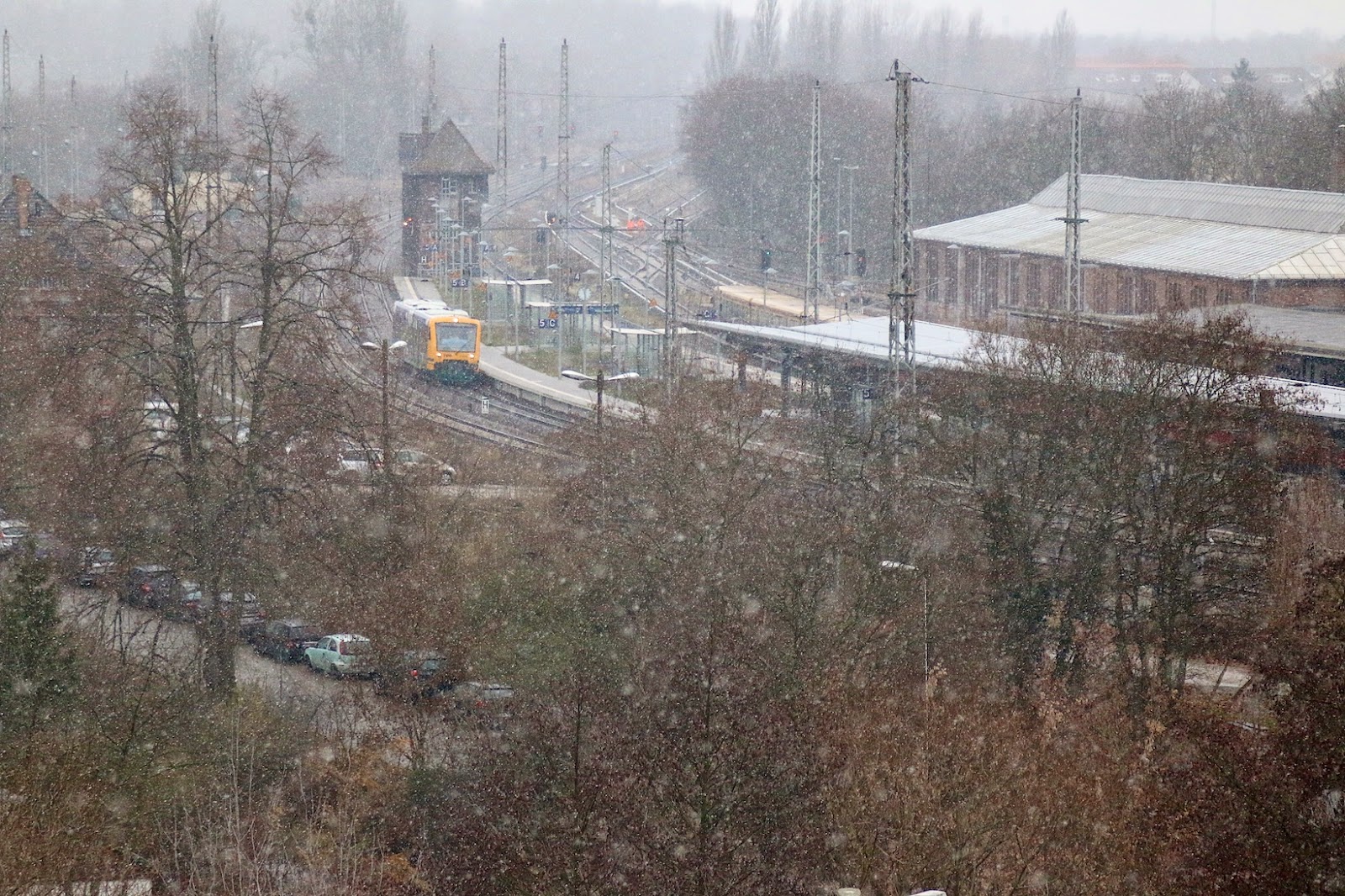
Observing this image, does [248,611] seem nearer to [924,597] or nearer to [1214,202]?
[924,597]

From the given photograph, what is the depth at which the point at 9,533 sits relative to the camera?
65.1 feet

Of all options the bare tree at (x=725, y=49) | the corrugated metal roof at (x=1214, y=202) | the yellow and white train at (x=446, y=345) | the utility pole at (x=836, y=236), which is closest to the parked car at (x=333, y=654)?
the yellow and white train at (x=446, y=345)

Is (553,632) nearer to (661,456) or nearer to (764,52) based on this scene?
(661,456)

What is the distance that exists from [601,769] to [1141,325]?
11.1 meters

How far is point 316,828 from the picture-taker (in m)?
11.1

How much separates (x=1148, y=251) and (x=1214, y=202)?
467 centimetres

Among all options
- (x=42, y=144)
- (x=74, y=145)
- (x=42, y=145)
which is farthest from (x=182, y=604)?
(x=74, y=145)

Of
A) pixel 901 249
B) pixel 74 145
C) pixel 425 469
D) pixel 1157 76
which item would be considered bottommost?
pixel 425 469

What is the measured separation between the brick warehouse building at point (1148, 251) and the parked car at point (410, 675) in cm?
2272

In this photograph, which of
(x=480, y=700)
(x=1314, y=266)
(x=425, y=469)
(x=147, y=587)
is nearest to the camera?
(x=480, y=700)

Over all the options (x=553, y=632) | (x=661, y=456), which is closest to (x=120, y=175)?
(x=661, y=456)

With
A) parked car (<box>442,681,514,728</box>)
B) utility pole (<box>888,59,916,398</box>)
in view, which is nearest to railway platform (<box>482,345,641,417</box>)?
utility pole (<box>888,59,916,398</box>)

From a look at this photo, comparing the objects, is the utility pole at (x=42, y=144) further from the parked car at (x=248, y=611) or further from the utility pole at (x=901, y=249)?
the utility pole at (x=901, y=249)

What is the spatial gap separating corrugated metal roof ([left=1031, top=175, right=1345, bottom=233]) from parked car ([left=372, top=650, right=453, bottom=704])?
83.8 feet
